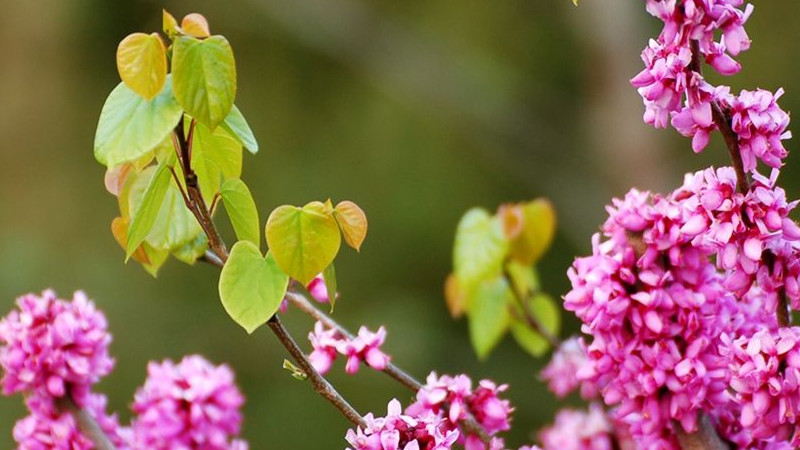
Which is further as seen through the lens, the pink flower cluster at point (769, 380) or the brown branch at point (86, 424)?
the brown branch at point (86, 424)

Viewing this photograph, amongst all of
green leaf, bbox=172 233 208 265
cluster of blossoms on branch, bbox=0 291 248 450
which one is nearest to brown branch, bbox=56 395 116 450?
cluster of blossoms on branch, bbox=0 291 248 450

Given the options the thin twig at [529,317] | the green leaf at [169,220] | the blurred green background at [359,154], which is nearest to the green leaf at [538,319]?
the thin twig at [529,317]

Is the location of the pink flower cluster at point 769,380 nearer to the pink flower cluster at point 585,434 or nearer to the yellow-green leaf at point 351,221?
the yellow-green leaf at point 351,221

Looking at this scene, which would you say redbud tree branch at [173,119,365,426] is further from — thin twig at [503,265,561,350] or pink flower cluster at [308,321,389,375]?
thin twig at [503,265,561,350]

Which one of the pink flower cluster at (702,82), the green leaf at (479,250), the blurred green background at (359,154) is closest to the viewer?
the pink flower cluster at (702,82)

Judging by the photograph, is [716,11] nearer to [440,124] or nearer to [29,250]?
[440,124]

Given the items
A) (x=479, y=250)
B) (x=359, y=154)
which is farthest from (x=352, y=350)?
(x=359, y=154)

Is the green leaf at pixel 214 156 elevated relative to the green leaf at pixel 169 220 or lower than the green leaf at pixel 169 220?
elevated
